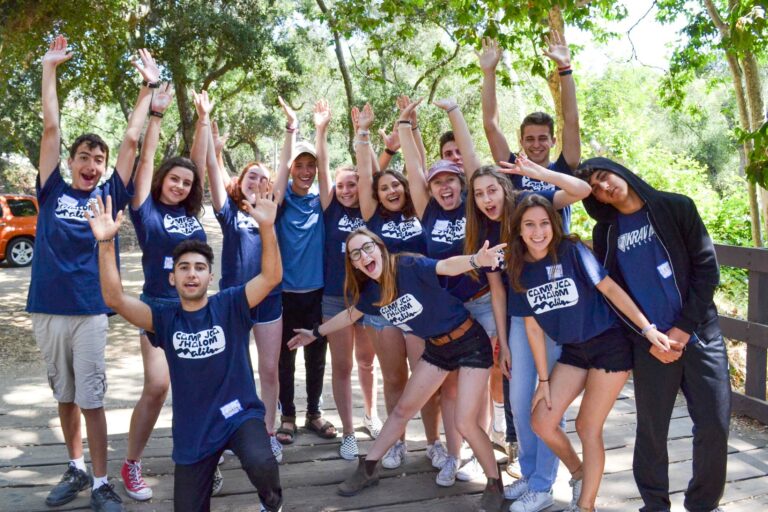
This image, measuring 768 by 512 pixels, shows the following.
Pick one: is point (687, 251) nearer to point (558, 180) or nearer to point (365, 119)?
point (558, 180)

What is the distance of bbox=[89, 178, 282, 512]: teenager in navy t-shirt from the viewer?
→ 3203mm

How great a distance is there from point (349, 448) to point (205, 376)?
151cm

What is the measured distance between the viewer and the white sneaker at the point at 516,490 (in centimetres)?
378

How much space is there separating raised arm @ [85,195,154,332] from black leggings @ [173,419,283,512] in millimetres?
744

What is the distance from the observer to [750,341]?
481cm

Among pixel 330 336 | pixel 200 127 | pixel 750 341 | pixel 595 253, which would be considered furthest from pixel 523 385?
pixel 200 127

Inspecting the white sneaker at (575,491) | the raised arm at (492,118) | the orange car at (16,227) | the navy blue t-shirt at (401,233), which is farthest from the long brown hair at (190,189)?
the orange car at (16,227)

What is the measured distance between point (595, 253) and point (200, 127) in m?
2.59

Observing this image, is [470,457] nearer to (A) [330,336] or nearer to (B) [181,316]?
(A) [330,336]

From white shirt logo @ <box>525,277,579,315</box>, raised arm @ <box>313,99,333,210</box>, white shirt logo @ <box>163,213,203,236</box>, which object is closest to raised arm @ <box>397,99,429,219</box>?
raised arm @ <box>313,99,333,210</box>

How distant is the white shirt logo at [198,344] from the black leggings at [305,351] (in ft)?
4.38

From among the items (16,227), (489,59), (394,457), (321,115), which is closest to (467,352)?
(394,457)

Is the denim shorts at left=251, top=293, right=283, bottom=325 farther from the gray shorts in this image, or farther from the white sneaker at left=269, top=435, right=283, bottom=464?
the gray shorts

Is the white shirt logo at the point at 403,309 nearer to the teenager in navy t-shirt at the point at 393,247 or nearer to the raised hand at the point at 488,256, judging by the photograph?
the teenager in navy t-shirt at the point at 393,247
